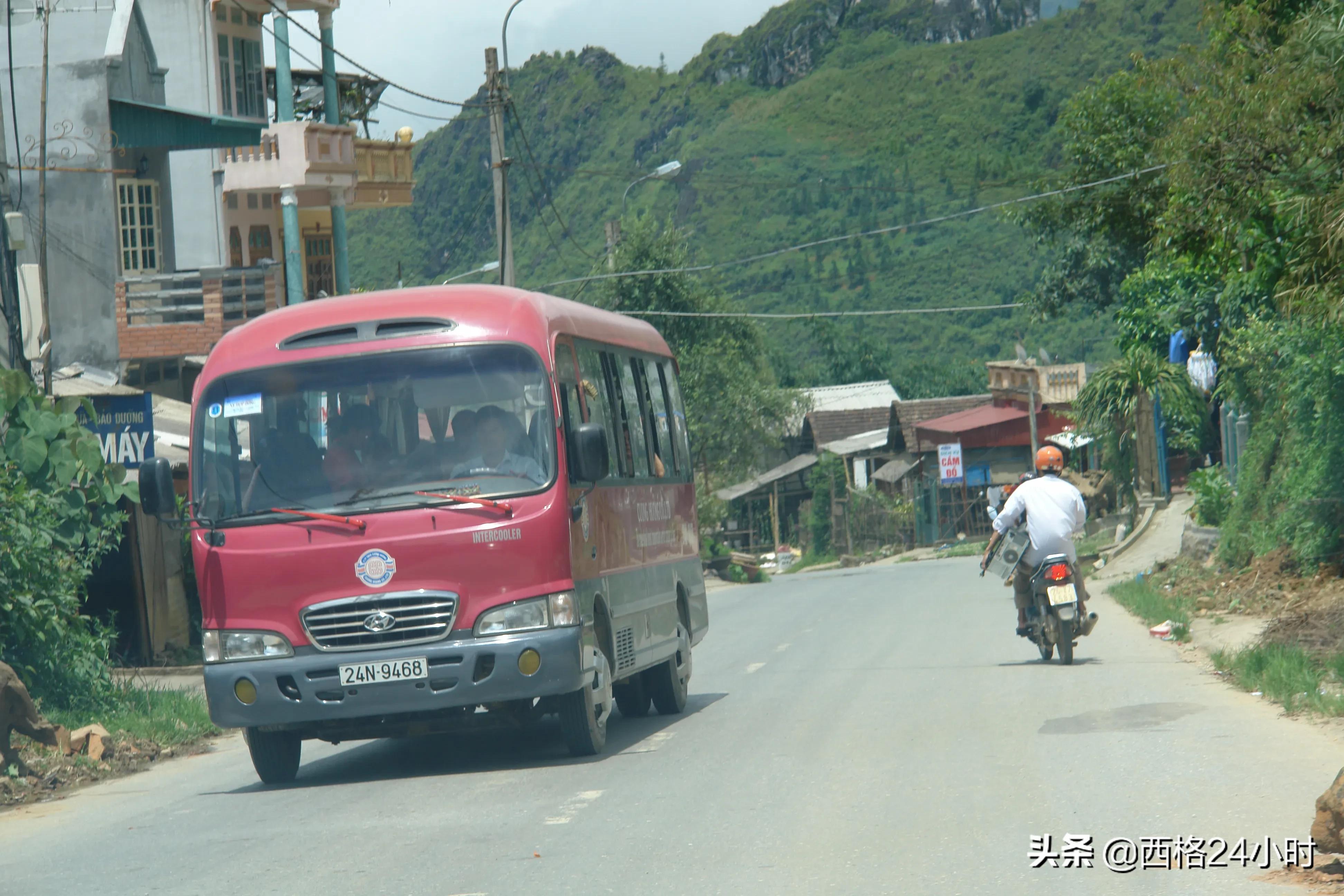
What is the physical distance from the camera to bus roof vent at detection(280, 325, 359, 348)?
961cm

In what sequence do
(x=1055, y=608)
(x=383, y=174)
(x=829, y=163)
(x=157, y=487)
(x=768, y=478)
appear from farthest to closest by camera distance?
(x=829, y=163)
(x=768, y=478)
(x=383, y=174)
(x=1055, y=608)
(x=157, y=487)

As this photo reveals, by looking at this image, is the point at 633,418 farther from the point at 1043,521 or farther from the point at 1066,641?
the point at 1066,641

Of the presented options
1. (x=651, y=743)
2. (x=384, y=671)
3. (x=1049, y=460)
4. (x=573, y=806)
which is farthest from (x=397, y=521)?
(x=1049, y=460)

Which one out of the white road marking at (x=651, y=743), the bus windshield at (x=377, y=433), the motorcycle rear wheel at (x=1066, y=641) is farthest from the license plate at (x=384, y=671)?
the motorcycle rear wheel at (x=1066, y=641)

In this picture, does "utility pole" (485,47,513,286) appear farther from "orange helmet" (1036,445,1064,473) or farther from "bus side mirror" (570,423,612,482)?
"bus side mirror" (570,423,612,482)

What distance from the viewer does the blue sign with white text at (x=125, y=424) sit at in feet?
52.0

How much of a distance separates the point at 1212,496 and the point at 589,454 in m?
14.8

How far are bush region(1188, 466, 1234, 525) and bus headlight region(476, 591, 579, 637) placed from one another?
14093 mm

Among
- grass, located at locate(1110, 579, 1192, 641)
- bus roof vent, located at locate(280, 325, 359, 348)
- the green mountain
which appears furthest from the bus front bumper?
the green mountain

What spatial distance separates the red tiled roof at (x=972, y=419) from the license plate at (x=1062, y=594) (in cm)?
4615

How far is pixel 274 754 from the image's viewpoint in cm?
992

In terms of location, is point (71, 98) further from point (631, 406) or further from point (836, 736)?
point (836, 736)

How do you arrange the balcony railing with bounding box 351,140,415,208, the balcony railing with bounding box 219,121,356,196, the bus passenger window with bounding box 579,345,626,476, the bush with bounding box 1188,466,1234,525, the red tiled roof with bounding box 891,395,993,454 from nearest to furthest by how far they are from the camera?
the bus passenger window with bounding box 579,345,626,476 < the bush with bounding box 1188,466,1234,525 < the balcony railing with bounding box 219,121,356,196 < the balcony railing with bounding box 351,140,415,208 < the red tiled roof with bounding box 891,395,993,454

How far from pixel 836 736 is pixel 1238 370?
11.3m
